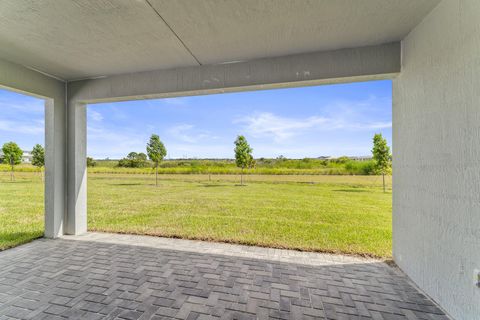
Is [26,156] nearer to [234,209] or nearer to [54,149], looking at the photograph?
[54,149]

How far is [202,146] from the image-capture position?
7.29m

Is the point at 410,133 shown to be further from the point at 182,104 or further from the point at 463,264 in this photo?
the point at 182,104

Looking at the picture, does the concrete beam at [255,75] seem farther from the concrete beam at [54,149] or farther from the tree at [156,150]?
the tree at [156,150]

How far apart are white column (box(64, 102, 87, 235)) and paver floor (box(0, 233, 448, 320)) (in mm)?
635

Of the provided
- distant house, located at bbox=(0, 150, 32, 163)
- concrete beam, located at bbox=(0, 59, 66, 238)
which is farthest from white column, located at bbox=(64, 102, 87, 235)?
distant house, located at bbox=(0, 150, 32, 163)

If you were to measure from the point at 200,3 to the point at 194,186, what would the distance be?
5.94m

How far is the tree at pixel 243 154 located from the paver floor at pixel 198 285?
3.47 metres

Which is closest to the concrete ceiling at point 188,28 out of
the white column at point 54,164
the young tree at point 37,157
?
the white column at point 54,164

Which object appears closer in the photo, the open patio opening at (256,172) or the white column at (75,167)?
the white column at (75,167)

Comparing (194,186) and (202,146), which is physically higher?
(202,146)

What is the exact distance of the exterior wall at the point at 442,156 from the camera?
150 cm

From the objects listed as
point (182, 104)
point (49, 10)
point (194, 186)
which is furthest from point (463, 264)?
point (182, 104)

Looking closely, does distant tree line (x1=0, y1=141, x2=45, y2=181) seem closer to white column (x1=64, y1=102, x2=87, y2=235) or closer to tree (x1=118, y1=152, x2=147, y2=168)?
tree (x1=118, y1=152, x2=147, y2=168)

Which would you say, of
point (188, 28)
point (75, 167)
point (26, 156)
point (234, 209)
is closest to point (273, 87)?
point (188, 28)
